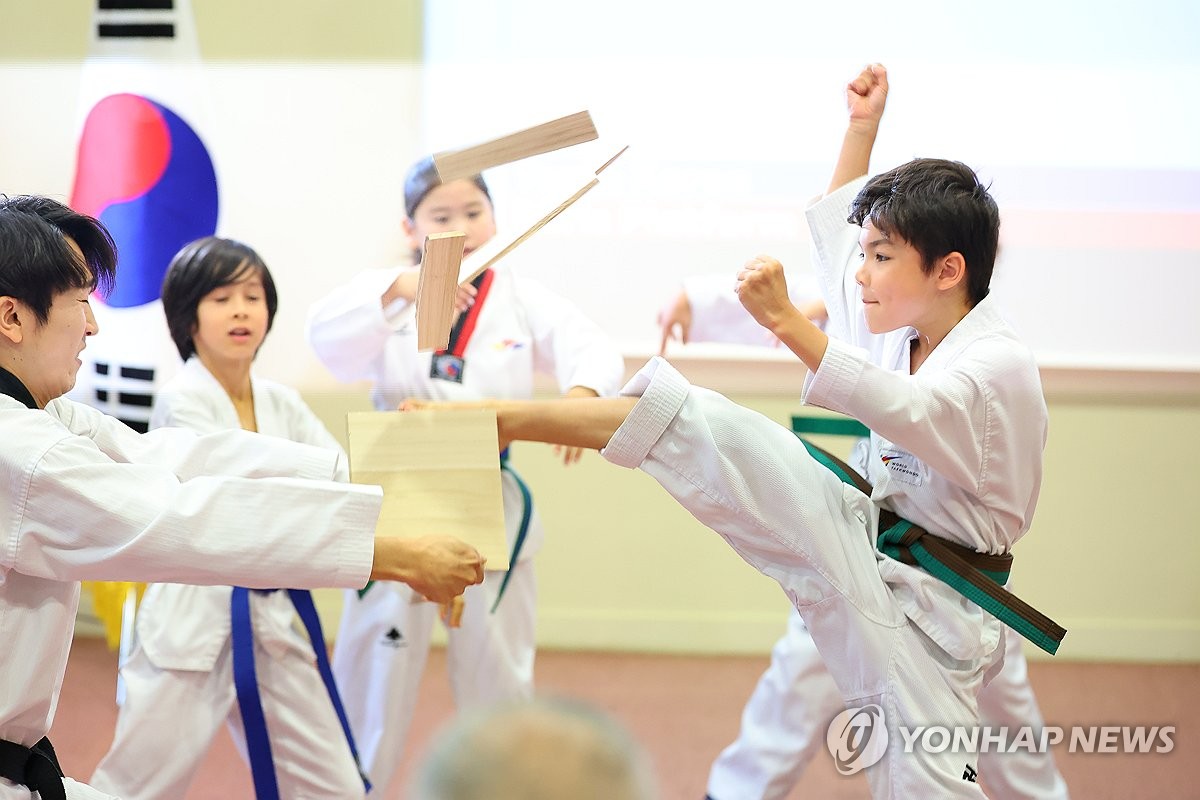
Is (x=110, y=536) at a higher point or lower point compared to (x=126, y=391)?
→ higher

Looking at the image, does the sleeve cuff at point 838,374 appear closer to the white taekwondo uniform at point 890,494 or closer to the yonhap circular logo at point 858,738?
the white taekwondo uniform at point 890,494

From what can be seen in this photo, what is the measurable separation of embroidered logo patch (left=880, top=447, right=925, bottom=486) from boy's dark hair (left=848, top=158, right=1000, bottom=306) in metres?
0.26

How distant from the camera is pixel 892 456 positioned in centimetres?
174

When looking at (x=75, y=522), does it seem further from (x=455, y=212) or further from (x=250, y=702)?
(x=455, y=212)

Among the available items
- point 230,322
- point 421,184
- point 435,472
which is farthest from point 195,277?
point 435,472

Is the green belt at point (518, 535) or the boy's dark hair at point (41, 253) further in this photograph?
the green belt at point (518, 535)

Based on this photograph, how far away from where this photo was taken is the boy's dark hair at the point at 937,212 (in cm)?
160

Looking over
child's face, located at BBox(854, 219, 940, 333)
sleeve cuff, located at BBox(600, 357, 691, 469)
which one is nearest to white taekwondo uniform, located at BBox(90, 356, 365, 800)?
sleeve cuff, located at BBox(600, 357, 691, 469)

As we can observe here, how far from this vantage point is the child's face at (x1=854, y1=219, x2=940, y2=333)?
162 centimetres

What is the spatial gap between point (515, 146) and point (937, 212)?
0.62 meters

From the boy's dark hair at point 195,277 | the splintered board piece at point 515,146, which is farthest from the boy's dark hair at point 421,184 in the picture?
the splintered board piece at point 515,146

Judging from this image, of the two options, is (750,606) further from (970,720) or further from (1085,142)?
(970,720)

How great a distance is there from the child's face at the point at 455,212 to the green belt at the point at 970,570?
47.7 inches

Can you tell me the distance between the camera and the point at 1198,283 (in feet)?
11.3
